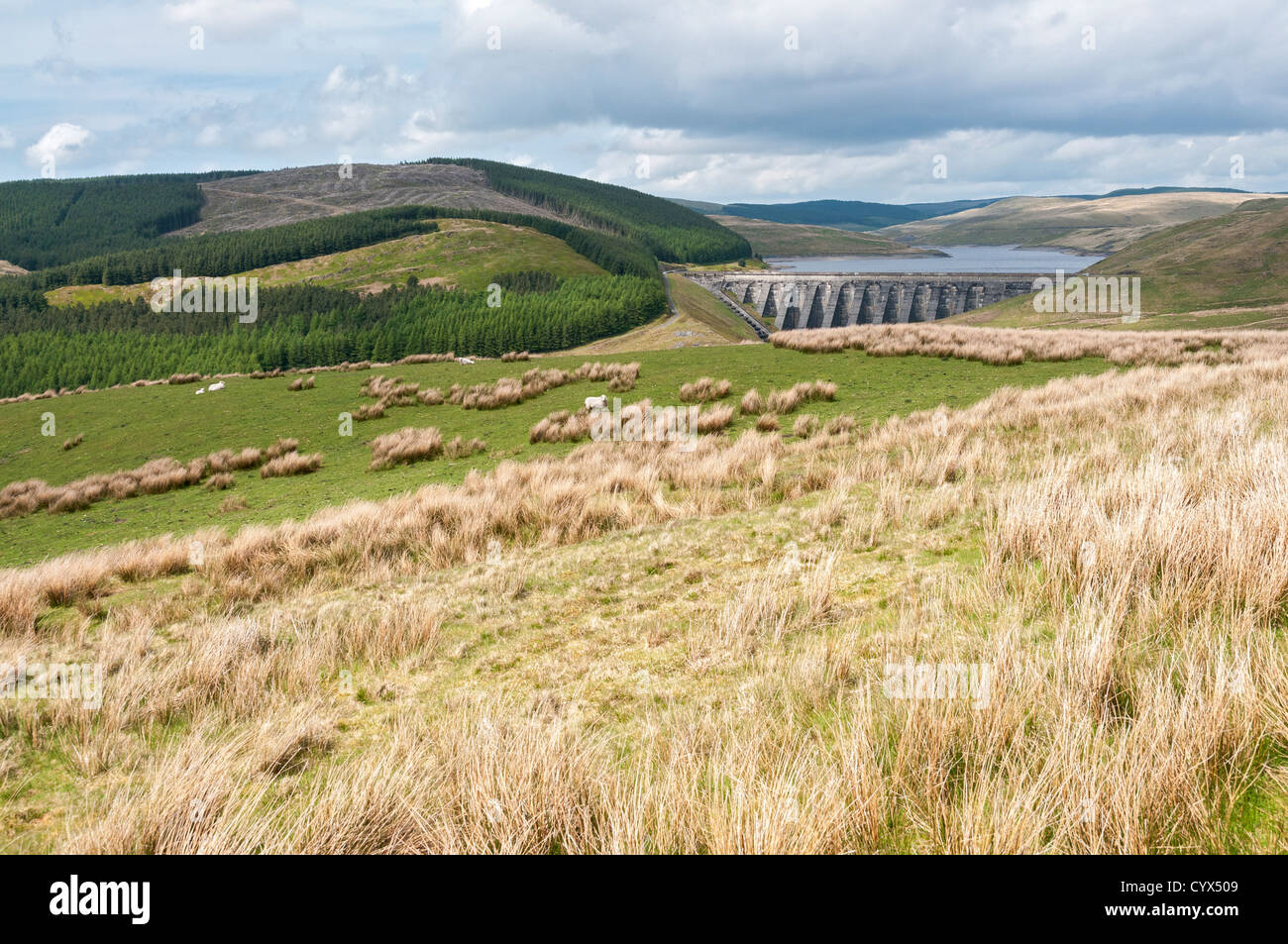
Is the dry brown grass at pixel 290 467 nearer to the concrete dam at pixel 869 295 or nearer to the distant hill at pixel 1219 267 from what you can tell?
the distant hill at pixel 1219 267

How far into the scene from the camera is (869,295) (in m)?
140

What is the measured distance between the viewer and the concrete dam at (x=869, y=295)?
128 meters

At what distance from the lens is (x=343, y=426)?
765 inches

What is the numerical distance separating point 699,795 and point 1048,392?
14.1m

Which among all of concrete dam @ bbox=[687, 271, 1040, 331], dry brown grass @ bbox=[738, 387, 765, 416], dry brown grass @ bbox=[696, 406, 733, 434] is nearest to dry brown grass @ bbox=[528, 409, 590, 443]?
dry brown grass @ bbox=[696, 406, 733, 434]

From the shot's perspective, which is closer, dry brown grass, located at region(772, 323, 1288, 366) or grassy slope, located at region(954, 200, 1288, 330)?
dry brown grass, located at region(772, 323, 1288, 366)

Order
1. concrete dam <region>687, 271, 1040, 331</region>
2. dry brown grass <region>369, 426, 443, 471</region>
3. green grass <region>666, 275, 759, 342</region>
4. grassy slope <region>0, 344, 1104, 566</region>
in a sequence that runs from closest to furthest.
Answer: grassy slope <region>0, 344, 1104, 566</region> < dry brown grass <region>369, 426, 443, 471</region> < green grass <region>666, 275, 759, 342</region> < concrete dam <region>687, 271, 1040, 331</region>

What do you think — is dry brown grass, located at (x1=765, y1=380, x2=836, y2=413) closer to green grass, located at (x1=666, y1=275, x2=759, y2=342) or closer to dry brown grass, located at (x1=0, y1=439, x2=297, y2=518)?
dry brown grass, located at (x1=0, y1=439, x2=297, y2=518)

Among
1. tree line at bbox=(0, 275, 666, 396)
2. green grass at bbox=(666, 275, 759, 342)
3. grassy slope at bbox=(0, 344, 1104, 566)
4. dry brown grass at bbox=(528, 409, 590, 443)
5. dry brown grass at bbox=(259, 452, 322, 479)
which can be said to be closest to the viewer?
grassy slope at bbox=(0, 344, 1104, 566)

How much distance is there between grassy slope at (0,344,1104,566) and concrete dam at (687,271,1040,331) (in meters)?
111

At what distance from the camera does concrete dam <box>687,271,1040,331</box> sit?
419 ft

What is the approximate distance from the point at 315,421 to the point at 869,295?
136783 mm

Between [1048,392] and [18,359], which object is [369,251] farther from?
[1048,392]

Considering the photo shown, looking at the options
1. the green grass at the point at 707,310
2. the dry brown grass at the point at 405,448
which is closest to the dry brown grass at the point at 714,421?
the dry brown grass at the point at 405,448
